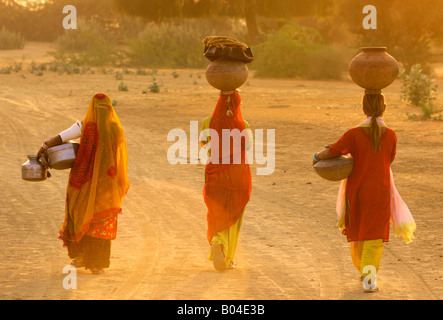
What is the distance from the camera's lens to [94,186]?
6.99 m

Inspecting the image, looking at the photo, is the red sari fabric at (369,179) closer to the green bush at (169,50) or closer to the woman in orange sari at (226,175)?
the woman in orange sari at (226,175)

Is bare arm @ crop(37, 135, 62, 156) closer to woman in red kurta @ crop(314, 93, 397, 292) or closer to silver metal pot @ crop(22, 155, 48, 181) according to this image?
silver metal pot @ crop(22, 155, 48, 181)

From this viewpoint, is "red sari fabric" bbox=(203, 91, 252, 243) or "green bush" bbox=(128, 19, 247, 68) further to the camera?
"green bush" bbox=(128, 19, 247, 68)

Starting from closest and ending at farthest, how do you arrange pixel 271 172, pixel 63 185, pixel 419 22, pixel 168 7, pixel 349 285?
1. pixel 349 285
2. pixel 63 185
3. pixel 271 172
4. pixel 419 22
5. pixel 168 7

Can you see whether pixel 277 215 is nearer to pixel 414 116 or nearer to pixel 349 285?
pixel 349 285

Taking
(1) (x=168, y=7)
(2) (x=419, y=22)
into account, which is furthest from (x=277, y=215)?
(1) (x=168, y=7)

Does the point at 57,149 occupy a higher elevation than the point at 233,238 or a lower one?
higher

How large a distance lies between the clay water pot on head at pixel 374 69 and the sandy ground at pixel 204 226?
5.26 feet

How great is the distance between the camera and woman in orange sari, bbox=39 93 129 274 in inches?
276

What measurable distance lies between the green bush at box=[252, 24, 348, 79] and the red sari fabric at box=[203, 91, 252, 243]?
91.4ft

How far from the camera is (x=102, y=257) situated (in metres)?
7.10

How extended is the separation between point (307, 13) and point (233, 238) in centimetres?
3759

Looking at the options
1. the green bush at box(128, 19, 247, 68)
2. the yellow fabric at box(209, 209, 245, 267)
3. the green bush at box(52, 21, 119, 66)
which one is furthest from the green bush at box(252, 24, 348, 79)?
the yellow fabric at box(209, 209, 245, 267)

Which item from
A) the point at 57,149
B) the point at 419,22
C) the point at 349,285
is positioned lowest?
the point at 349,285
